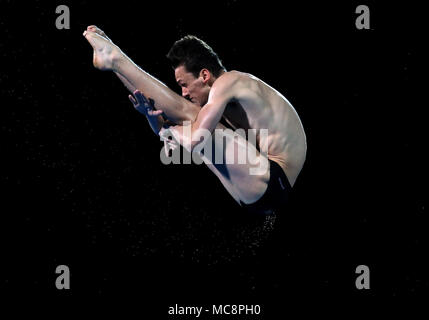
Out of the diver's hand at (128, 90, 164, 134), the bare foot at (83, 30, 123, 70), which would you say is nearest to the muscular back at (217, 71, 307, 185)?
A: the diver's hand at (128, 90, 164, 134)

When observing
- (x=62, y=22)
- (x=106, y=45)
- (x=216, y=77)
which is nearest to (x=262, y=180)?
(x=216, y=77)

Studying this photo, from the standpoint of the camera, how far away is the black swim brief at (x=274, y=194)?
2.25 metres

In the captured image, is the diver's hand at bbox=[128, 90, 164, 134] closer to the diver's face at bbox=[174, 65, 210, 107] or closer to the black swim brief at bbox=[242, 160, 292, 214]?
the diver's face at bbox=[174, 65, 210, 107]

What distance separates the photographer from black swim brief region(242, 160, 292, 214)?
225cm

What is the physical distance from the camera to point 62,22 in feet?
9.34

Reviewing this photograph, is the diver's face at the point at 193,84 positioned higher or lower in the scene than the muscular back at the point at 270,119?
higher

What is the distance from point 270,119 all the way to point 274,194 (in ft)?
1.10

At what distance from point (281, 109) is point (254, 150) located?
225mm

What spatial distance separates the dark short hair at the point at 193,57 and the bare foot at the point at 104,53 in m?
0.27

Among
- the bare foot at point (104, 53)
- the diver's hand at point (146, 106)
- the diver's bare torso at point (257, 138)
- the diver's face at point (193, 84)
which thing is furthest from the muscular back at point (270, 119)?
the bare foot at point (104, 53)

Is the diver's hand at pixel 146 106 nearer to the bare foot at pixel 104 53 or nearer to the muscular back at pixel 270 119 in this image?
the bare foot at pixel 104 53

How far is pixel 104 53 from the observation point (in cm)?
218

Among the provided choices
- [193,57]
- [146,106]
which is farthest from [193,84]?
[146,106]
